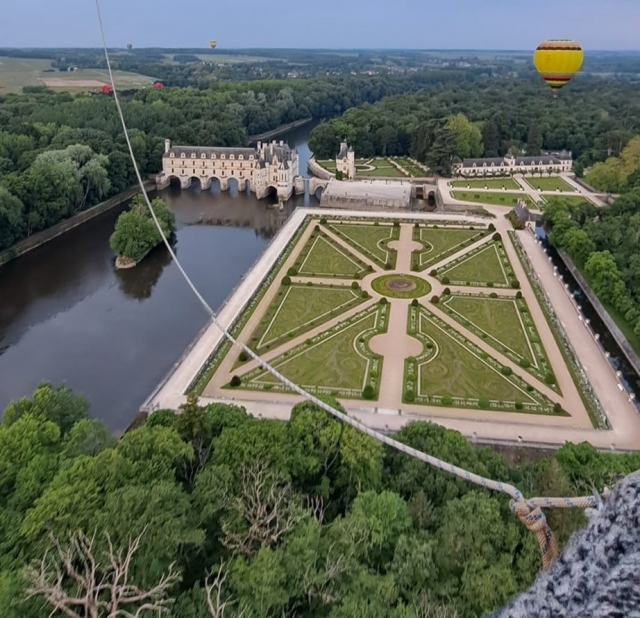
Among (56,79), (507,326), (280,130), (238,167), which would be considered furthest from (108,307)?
(56,79)

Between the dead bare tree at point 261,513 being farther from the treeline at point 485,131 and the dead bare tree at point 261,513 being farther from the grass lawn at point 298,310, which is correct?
the treeline at point 485,131

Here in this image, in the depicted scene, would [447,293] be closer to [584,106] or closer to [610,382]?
[610,382]

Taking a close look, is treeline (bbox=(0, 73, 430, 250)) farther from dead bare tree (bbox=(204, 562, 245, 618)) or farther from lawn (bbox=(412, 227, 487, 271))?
dead bare tree (bbox=(204, 562, 245, 618))

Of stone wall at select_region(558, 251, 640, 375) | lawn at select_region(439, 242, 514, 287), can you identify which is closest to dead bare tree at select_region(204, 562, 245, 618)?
stone wall at select_region(558, 251, 640, 375)

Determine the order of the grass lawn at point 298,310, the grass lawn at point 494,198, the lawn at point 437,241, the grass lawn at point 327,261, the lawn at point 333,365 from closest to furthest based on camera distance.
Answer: the lawn at point 333,365, the grass lawn at point 298,310, the grass lawn at point 327,261, the lawn at point 437,241, the grass lawn at point 494,198

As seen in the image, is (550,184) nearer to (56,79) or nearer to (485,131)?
(485,131)

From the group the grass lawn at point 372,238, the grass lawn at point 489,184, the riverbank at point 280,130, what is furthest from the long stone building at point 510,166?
the riverbank at point 280,130
